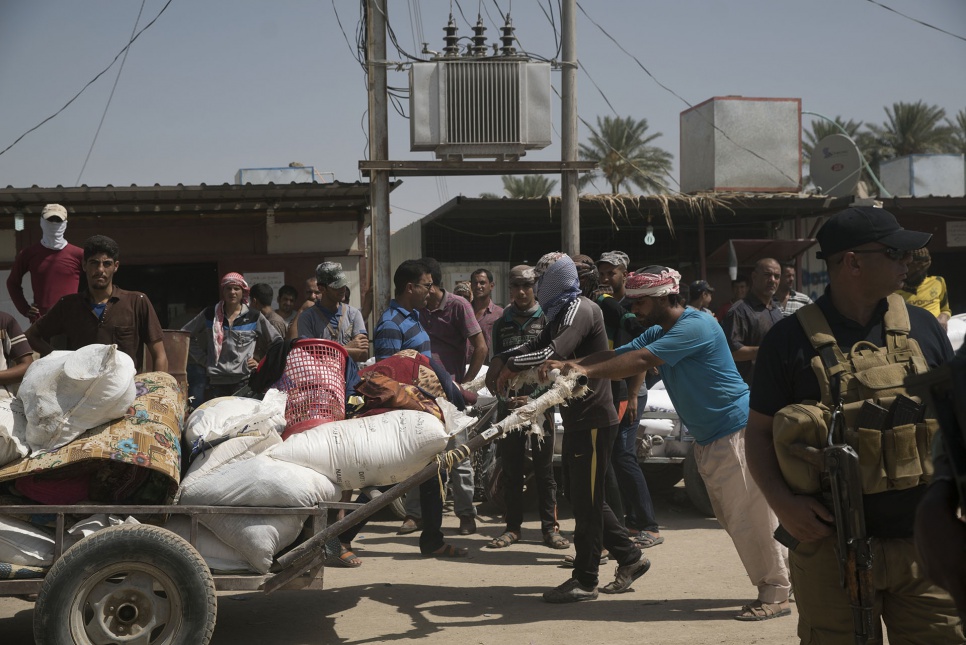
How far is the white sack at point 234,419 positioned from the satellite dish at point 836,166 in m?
12.6

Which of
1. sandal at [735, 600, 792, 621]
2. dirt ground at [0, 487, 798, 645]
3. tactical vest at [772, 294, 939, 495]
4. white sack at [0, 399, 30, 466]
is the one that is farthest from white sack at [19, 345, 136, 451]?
sandal at [735, 600, 792, 621]

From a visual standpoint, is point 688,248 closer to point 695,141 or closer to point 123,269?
point 695,141

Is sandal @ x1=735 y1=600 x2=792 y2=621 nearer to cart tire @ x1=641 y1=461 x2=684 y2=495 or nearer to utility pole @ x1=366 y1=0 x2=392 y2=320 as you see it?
cart tire @ x1=641 y1=461 x2=684 y2=495

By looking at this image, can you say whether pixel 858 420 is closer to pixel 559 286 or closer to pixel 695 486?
pixel 559 286

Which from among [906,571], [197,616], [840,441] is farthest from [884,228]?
[197,616]

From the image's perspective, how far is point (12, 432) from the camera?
14.1 feet

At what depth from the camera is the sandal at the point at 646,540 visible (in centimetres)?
708

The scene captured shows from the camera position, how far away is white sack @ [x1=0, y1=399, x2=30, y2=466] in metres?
4.21

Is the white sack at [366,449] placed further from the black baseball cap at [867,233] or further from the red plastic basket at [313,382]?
the black baseball cap at [867,233]

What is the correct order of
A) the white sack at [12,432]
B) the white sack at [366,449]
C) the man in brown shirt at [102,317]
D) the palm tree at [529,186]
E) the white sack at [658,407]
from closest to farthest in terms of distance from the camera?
the white sack at [12,432], the white sack at [366,449], the man in brown shirt at [102,317], the white sack at [658,407], the palm tree at [529,186]

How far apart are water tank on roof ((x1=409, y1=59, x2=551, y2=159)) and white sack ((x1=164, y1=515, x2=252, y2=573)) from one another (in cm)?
763

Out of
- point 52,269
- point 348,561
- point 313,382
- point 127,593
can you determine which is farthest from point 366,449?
point 52,269

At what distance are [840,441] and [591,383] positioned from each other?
2.75 m

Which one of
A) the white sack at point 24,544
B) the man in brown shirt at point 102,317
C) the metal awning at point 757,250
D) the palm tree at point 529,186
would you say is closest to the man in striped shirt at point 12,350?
the man in brown shirt at point 102,317
